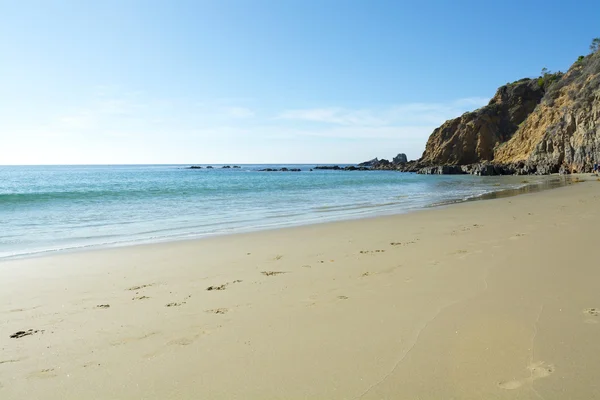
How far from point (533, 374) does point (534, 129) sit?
64.2m

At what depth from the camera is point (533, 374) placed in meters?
2.93

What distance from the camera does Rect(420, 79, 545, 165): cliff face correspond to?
237 feet

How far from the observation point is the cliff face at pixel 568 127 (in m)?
40.5

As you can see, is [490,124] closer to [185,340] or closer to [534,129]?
[534,129]

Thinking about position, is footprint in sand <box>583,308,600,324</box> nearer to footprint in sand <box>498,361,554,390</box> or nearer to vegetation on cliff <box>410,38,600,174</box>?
footprint in sand <box>498,361,554,390</box>

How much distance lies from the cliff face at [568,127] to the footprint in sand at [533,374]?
45293mm

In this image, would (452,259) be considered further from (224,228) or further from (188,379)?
(224,228)

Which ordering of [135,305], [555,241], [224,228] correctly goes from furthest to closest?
[224,228], [555,241], [135,305]

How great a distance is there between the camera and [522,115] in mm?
72062

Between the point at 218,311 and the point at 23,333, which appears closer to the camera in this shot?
the point at 23,333

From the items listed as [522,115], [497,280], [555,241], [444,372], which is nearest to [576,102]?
[522,115]

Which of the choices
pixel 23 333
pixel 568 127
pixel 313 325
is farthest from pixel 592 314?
pixel 568 127

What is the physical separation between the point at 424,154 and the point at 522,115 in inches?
838

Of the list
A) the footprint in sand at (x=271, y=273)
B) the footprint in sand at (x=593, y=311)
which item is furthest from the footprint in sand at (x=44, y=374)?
the footprint in sand at (x=593, y=311)
